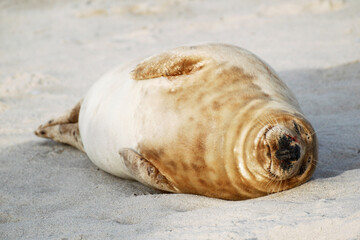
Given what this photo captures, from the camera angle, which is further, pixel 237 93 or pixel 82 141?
pixel 82 141

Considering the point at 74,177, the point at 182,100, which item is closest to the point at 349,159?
the point at 182,100

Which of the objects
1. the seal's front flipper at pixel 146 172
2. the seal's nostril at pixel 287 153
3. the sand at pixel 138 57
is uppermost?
the seal's nostril at pixel 287 153

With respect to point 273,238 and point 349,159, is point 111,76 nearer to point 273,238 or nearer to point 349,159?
point 349,159

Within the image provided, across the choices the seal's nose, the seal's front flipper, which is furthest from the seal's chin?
the seal's front flipper

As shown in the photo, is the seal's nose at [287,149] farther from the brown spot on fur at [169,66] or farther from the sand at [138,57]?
the brown spot on fur at [169,66]

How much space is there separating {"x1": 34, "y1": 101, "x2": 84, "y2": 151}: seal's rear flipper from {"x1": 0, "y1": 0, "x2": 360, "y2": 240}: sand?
0.10m

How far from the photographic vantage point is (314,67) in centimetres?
602

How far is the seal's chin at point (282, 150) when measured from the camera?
104 inches

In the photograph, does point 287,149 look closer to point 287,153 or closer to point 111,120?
point 287,153

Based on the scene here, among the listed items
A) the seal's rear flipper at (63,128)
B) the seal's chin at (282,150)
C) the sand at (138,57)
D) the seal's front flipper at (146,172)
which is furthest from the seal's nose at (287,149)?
the seal's rear flipper at (63,128)

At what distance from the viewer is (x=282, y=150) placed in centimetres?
264

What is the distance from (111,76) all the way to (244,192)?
153cm

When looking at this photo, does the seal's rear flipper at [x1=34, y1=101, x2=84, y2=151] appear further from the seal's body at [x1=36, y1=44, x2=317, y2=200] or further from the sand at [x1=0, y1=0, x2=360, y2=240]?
the seal's body at [x1=36, y1=44, x2=317, y2=200]

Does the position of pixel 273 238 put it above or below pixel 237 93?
below
